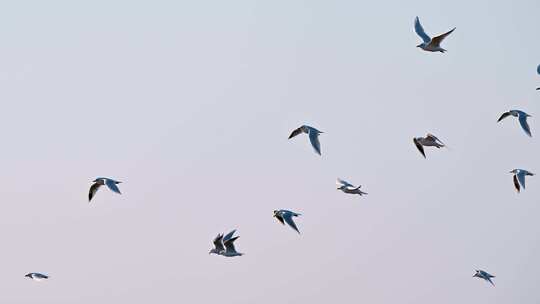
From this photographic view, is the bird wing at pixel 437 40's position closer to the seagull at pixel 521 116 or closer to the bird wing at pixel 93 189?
the seagull at pixel 521 116

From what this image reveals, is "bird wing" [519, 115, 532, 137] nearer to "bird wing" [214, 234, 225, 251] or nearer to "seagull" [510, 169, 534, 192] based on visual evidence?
"seagull" [510, 169, 534, 192]

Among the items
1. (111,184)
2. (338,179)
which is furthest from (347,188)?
(111,184)

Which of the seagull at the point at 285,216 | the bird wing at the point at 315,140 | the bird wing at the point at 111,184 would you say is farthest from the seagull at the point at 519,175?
the bird wing at the point at 111,184

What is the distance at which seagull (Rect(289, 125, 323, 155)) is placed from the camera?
7407 centimetres

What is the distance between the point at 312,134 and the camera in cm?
7525

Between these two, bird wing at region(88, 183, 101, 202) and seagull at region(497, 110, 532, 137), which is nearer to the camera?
seagull at region(497, 110, 532, 137)

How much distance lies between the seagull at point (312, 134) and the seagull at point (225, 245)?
7324mm

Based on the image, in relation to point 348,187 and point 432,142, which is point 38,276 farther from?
point 432,142

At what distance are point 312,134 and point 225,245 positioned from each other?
887 centimetres

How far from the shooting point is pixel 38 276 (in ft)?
267

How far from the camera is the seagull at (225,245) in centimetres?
7438

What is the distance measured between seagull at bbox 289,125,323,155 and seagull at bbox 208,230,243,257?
732cm

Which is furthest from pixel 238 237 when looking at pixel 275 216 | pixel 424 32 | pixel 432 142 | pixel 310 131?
pixel 424 32

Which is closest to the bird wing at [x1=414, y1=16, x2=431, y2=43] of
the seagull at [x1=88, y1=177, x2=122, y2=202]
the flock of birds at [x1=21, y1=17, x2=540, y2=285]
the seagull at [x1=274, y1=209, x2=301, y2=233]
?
the flock of birds at [x1=21, y1=17, x2=540, y2=285]
